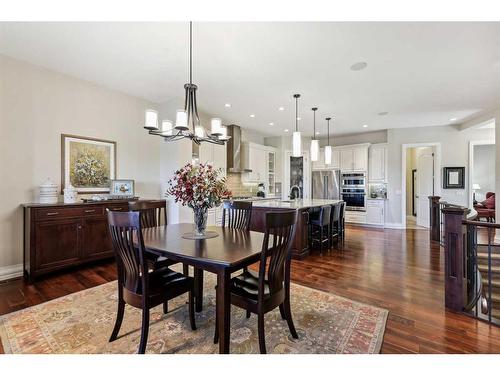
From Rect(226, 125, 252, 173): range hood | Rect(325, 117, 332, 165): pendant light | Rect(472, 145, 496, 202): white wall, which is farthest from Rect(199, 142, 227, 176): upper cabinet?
Rect(472, 145, 496, 202): white wall

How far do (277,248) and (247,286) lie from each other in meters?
A: 0.43

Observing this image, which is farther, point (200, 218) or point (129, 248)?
point (200, 218)

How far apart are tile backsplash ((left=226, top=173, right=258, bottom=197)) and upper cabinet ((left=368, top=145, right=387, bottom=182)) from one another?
3.72 meters

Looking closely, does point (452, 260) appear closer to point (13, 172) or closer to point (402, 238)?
point (402, 238)

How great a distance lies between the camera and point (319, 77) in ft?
12.1

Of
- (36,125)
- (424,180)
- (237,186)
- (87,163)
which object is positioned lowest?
(237,186)

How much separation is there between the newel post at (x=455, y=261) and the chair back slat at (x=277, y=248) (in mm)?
1834

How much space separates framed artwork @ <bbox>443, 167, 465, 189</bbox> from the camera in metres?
6.51

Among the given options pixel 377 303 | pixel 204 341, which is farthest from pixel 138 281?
pixel 377 303

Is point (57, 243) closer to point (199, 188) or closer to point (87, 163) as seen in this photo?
point (87, 163)

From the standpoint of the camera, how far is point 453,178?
6.62 metres

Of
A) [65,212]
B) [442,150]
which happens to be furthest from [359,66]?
[442,150]

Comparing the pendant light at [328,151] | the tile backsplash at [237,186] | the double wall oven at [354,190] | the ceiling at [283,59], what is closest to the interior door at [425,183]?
the double wall oven at [354,190]
